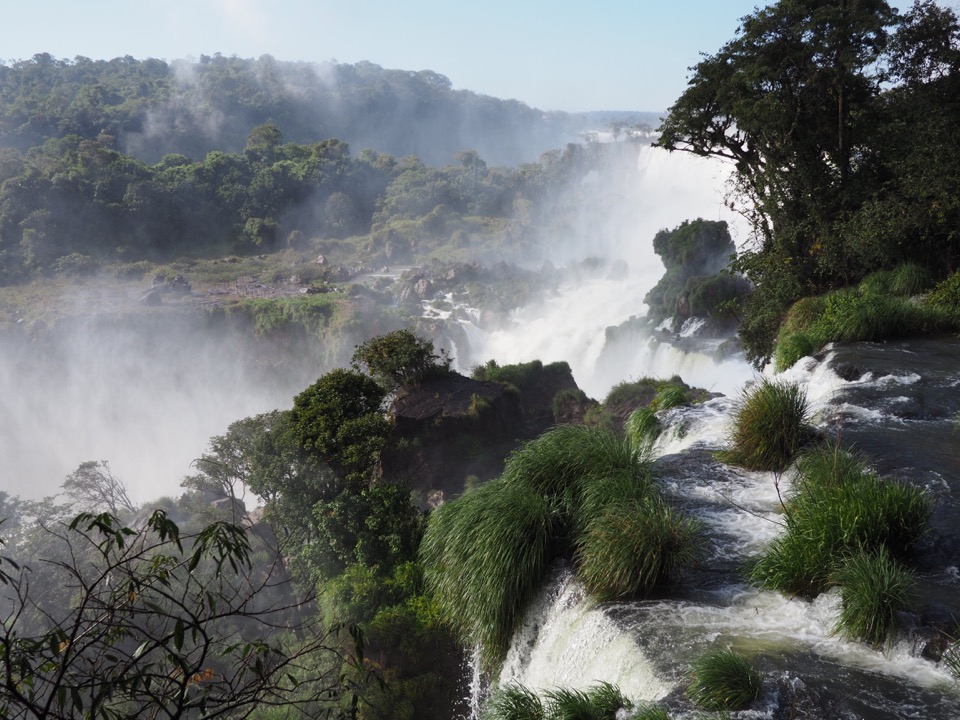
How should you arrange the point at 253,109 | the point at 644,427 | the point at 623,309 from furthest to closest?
1. the point at 253,109
2. the point at 623,309
3. the point at 644,427

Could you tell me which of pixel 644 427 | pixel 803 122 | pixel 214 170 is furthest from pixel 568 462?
pixel 214 170

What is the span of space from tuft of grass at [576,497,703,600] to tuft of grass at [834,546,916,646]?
4.00 ft

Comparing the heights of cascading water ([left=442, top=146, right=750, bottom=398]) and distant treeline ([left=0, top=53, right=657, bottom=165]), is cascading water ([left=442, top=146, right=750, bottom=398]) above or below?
below

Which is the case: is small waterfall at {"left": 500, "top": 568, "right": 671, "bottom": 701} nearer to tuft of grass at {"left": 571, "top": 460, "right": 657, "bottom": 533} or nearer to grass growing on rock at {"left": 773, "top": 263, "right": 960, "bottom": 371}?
Result: tuft of grass at {"left": 571, "top": 460, "right": 657, "bottom": 533}

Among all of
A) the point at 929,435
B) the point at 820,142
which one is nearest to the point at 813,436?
the point at 929,435

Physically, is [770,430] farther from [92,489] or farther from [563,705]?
[92,489]

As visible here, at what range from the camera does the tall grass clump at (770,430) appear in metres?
6.93

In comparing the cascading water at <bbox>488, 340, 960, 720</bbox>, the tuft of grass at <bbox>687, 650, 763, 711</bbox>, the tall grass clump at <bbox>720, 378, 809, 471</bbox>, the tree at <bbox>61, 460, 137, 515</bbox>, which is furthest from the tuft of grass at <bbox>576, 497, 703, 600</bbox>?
the tree at <bbox>61, 460, 137, 515</bbox>

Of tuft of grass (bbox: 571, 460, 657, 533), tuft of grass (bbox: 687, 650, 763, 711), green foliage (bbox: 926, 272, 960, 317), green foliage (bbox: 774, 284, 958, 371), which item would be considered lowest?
tuft of grass (bbox: 687, 650, 763, 711)

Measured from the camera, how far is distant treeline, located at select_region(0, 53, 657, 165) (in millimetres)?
80312

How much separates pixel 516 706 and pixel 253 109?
107362 mm

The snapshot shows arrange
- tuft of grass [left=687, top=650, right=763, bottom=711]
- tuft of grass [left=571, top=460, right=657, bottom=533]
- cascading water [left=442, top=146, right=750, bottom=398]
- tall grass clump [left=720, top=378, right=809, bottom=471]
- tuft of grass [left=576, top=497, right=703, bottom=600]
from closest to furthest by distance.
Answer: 1. tuft of grass [left=687, top=650, right=763, bottom=711]
2. tuft of grass [left=576, top=497, right=703, bottom=600]
3. tuft of grass [left=571, top=460, right=657, bottom=533]
4. tall grass clump [left=720, top=378, right=809, bottom=471]
5. cascading water [left=442, top=146, right=750, bottom=398]

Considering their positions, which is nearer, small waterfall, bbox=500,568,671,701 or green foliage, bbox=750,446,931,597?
small waterfall, bbox=500,568,671,701

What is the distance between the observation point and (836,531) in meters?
4.94
